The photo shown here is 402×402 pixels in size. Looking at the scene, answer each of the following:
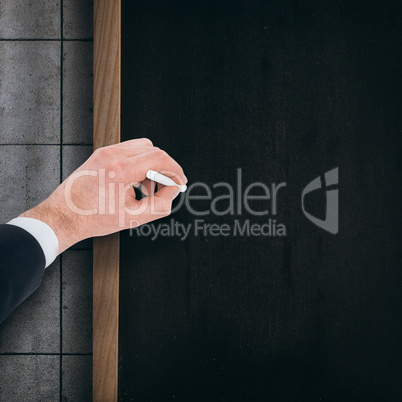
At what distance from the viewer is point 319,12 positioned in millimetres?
942

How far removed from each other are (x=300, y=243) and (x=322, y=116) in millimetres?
344

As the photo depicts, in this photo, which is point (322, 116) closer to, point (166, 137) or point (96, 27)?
point (166, 137)

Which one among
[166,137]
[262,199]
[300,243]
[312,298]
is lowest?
[312,298]

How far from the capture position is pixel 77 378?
1029 millimetres

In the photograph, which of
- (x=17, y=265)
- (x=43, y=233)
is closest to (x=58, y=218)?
(x=43, y=233)

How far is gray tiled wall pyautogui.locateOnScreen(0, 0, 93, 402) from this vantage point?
1.01 meters

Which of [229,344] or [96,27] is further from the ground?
[96,27]

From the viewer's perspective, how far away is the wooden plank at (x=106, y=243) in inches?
36.7

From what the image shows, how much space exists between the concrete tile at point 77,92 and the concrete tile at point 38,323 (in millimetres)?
371

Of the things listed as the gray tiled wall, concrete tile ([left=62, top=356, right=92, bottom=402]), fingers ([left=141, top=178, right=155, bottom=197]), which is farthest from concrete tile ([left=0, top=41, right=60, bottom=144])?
concrete tile ([left=62, top=356, right=92, bottom=402])

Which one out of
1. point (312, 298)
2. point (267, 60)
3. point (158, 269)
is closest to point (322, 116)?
point (267, 60)

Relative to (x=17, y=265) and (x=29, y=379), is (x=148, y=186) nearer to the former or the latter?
(x=17, y=265)

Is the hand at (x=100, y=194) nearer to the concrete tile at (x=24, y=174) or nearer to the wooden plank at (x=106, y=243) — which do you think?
the wooden plank at (x=106, y=243)

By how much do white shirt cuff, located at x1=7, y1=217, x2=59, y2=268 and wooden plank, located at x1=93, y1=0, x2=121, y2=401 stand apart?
257 mm
